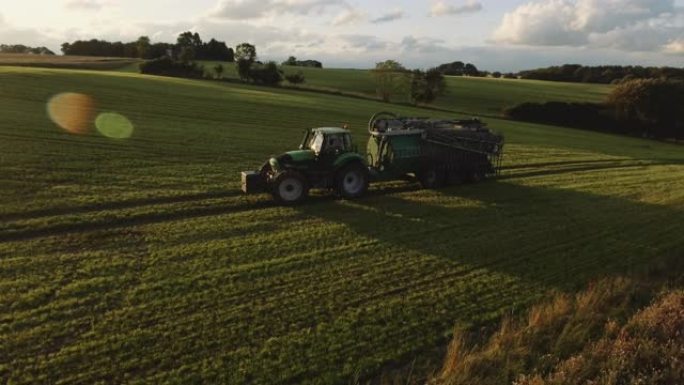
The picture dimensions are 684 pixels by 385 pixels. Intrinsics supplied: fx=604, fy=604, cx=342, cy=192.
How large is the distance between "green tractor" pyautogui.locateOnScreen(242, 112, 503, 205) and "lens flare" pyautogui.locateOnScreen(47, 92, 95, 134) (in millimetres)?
14027

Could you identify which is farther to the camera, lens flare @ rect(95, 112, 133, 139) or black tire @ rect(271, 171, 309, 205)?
lens flare @ rect(95, 112, 133, 139)

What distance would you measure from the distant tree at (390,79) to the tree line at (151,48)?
52.1m

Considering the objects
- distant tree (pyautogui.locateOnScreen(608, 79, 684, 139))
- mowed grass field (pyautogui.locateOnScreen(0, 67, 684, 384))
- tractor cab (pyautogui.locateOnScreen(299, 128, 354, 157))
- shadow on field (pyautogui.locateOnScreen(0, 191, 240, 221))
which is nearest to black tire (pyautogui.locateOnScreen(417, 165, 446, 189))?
mowed grass field (pyautogui.locateOnScreen(0, 67, 684, 384))

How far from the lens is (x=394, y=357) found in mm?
9039

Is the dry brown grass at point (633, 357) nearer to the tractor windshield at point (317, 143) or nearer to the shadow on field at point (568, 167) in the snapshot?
the tractor windshield at point (317, 143)

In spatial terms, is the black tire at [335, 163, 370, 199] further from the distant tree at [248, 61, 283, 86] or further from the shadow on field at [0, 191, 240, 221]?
the distant tree at [248, 61, 283, 86]

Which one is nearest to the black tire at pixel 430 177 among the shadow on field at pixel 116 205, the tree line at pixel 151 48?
the shadow on field at pixel 116 205

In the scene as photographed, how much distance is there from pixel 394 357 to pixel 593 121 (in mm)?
58804

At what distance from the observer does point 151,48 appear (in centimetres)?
12431

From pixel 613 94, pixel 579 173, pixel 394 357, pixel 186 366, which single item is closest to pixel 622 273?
pixel 394 357

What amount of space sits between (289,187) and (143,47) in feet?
386

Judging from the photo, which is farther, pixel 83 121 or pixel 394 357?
pixel 83 121

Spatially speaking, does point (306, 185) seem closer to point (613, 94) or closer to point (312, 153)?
point (312, 153)

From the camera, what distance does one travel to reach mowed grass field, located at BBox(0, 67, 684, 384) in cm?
889
